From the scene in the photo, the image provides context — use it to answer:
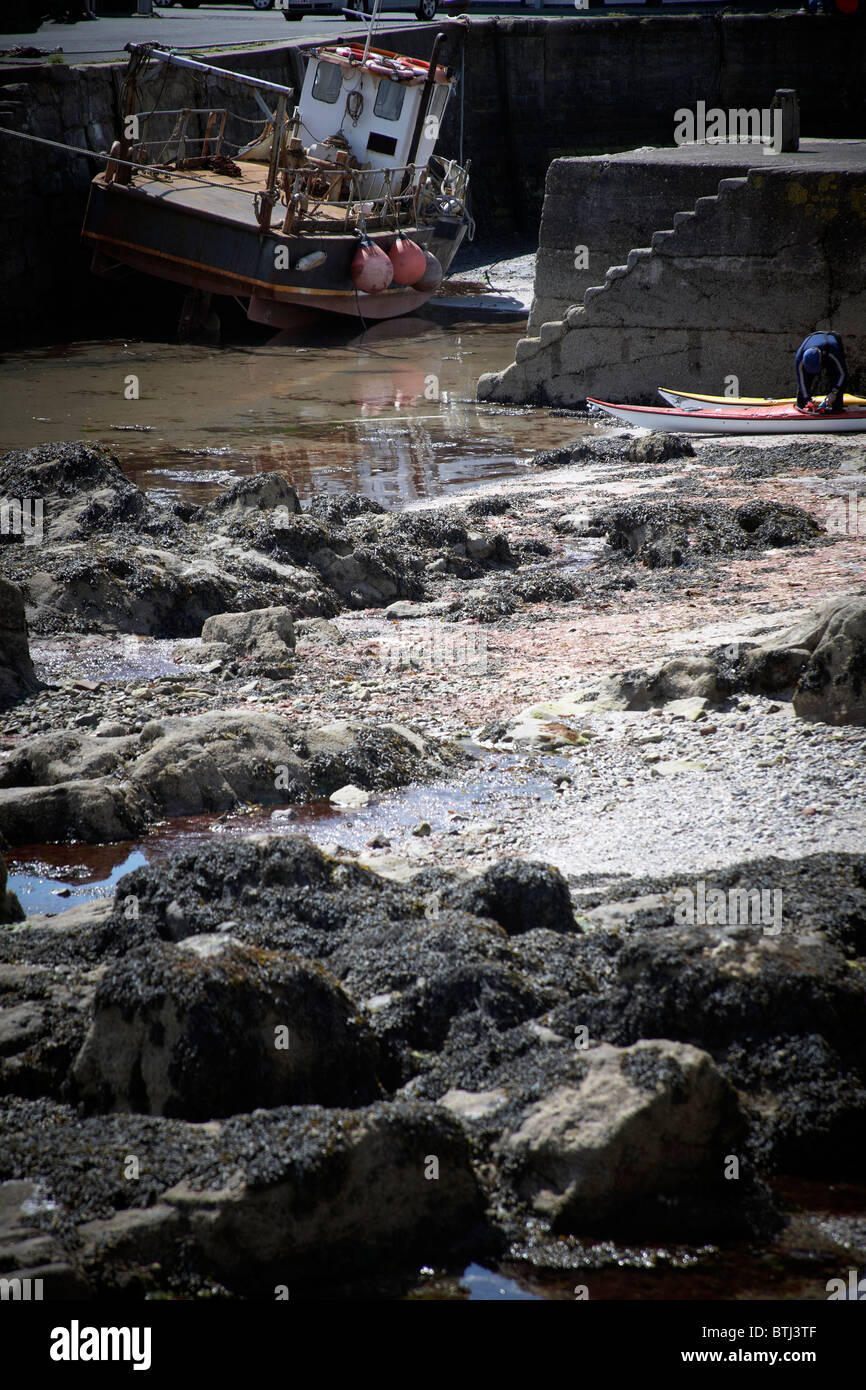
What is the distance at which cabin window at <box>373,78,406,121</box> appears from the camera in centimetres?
2038

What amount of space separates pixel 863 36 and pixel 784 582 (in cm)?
2143

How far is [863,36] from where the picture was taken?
24.8 meters

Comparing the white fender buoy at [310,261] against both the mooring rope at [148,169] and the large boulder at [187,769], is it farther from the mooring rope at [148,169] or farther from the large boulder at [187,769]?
the large boulder at [187,769]

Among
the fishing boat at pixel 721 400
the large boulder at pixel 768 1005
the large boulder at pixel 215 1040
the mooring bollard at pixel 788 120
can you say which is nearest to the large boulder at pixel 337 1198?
the large boulder at pixel 215 1040

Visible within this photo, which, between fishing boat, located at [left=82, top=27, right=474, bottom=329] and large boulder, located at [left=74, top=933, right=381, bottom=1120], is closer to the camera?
large boulder, located at [left=74, top=933, right=381, bottom=1120]

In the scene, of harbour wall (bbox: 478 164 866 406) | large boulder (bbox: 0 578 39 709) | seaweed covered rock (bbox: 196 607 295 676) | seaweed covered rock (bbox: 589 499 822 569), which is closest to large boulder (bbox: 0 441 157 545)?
seaweed covered rock (bbox: 196 607 295 676)

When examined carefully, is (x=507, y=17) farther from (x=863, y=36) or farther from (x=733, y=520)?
(x=733, y=520)

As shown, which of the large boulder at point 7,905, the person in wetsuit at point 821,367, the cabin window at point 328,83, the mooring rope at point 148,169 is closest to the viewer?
the large boulder at point 7,905

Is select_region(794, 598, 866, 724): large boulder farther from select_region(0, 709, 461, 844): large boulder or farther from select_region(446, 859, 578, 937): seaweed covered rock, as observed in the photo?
select_region(446, 859, 578, 937): seaweed covered rock

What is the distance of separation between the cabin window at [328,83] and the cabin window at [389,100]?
2.43 ft

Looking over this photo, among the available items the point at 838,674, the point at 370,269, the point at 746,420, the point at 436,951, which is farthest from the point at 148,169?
the point at 436,951

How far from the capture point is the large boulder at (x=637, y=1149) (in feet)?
10.8

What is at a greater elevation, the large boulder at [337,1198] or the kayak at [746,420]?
the kayak at [746,420]

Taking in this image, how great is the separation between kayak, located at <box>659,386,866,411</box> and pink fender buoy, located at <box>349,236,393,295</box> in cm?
678
